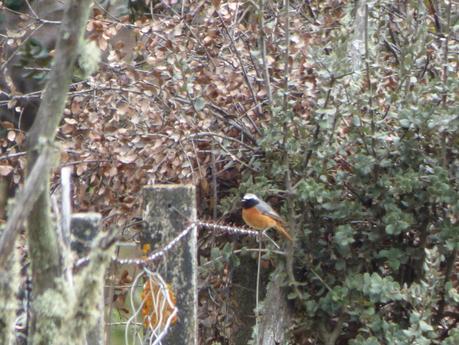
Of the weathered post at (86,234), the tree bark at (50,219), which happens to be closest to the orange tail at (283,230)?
the weathered post at (86,234)

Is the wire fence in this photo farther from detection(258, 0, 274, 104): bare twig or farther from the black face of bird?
detection(258, 0, 274, 104): bare twig

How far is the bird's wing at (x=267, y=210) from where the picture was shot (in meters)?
4.78

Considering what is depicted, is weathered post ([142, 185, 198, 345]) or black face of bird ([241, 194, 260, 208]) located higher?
black face of bird ([241, 194, 260, 208])

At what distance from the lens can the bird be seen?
15.7 feet

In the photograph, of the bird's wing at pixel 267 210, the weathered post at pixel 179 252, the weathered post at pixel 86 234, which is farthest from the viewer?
the bird's wing at pixel 267 210

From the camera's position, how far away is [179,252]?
319cm

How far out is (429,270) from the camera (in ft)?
13.6

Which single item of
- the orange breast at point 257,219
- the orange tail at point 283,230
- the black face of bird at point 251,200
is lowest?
the orange tail at point 283,230

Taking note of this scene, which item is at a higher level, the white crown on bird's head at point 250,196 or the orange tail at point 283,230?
the white crown on bird's head at point 250,196

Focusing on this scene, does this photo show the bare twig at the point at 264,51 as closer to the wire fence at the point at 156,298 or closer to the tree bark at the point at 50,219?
the wire fence at the point at 156,298

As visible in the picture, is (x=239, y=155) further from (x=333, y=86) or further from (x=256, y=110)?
(x=333, y=86)

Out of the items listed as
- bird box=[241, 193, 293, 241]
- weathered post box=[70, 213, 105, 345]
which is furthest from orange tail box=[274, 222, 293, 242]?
weathered post box=[70, 213, 105, 345]

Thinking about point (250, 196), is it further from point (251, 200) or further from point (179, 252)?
point (179, 252)

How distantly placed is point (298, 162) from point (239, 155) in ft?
1.36
